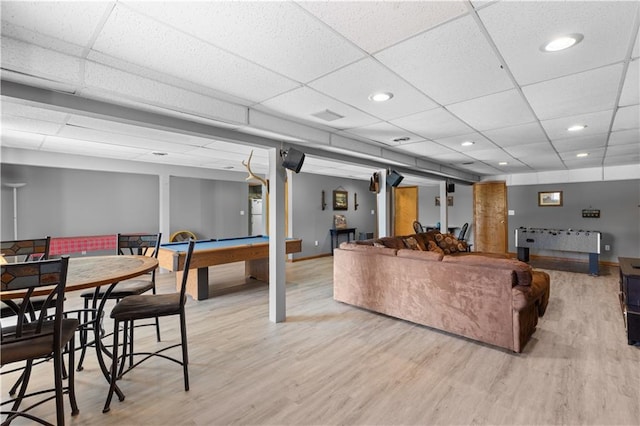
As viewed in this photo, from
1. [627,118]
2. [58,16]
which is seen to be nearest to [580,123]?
[627,118]

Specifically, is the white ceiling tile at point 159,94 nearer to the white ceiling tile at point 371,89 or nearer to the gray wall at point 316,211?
the white ceiling tile at point 371,89

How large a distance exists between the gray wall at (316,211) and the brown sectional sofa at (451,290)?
11.6 ft

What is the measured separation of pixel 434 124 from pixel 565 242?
4.81 metres

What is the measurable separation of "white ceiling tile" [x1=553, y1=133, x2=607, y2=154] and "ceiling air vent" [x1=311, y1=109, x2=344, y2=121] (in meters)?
3.26

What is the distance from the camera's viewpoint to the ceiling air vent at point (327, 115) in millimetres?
2992

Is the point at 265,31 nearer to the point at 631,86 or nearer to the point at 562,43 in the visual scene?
the point at 562,43

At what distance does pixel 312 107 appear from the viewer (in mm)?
2846

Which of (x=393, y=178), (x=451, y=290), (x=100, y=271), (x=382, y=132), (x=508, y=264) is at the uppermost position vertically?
(x=382, y=132)

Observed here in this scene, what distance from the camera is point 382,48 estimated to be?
1.82 metres

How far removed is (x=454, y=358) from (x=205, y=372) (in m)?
2.13

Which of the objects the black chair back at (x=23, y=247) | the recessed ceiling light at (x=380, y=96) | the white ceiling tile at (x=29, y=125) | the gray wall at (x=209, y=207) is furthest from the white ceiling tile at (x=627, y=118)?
the gray wall at (x=209, y=207)

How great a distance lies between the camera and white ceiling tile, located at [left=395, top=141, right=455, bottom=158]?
4.44 m

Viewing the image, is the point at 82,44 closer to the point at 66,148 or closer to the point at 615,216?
the point at 66,148

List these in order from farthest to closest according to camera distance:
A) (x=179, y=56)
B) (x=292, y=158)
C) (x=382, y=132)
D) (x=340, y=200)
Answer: (x=340, y=200) → (x=382, y=132) → (x=292, y=158) → (x=179, y=56)
